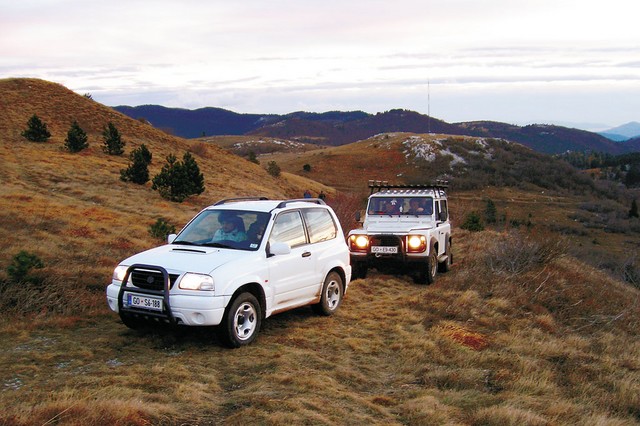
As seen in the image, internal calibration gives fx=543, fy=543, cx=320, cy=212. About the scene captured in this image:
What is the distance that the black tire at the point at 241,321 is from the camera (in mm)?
6809

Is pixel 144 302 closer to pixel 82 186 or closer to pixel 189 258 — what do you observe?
pixel 189 258

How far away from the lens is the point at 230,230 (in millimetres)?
7918

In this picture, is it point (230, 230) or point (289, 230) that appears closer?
point (230, 230)


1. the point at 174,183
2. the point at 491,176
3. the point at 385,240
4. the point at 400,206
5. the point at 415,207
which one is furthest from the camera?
the point at 491,176

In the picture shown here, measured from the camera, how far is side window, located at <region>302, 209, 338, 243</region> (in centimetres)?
875

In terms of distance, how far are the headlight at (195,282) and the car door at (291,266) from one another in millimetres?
1116

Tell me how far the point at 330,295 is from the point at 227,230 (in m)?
2.34

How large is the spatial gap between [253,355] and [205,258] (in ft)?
4.53

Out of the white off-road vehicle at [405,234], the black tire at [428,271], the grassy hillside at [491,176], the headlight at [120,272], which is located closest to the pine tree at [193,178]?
the white off-road vehicle at [405,234]

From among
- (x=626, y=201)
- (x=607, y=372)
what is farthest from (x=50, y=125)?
(x=626, y=201)

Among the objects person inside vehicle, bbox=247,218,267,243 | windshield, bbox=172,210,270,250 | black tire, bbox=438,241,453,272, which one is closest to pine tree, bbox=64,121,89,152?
black tire, bbox=438,241,453,272

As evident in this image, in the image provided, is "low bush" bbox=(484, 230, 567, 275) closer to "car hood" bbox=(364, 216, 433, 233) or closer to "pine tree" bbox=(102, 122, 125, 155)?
"car hood" bbox=(364, 216, 433, 233)

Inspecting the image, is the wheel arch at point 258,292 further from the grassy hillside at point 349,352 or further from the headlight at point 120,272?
the headlight at point 120,272

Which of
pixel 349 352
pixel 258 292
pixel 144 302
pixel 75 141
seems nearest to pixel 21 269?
pixel 144 302
